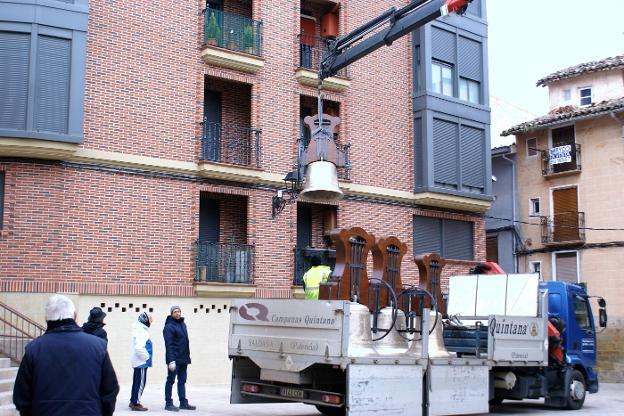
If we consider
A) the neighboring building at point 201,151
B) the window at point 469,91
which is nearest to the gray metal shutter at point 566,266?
the neighboring building at point 201,151

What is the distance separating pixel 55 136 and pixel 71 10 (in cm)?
293

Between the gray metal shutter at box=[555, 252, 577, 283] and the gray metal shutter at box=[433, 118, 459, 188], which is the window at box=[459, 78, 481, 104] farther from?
the gray metal shutter at box=[555, 252, 577, 283]

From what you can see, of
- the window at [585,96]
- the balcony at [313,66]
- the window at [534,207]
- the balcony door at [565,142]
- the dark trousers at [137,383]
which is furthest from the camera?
the window at [585,96]

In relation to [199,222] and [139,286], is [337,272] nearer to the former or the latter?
[139,286]

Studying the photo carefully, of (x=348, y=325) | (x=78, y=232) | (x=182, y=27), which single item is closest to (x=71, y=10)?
(x=182, y=27)

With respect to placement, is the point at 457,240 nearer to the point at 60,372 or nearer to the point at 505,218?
the point at 505,218

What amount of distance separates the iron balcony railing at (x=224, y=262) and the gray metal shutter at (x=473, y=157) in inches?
328

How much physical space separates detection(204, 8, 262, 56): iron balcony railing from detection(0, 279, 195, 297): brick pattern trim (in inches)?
257

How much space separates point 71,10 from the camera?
1808 cm

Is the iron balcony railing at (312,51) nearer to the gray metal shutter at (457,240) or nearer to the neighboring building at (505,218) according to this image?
the gray metal shutter at (457,240)

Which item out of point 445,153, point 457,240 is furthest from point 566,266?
point 445,153

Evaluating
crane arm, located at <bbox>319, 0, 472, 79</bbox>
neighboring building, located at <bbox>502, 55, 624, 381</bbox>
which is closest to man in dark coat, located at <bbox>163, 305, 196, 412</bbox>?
crane arm, located at <bbox>319, 0, 472, 79</bbox>

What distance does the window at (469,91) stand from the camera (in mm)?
26323

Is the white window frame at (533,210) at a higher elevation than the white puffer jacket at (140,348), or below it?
higher
